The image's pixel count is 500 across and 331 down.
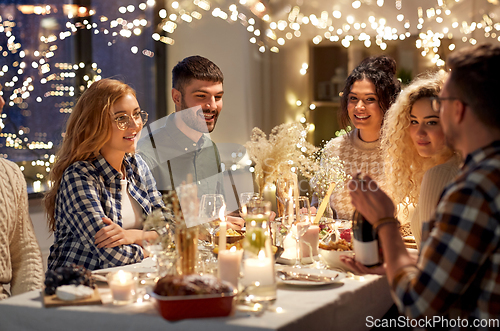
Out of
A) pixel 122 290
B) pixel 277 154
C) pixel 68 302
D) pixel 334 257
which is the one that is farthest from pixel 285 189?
pixel 68 302

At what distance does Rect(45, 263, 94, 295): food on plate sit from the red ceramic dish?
13.1 inches

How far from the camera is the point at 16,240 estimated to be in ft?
6.71

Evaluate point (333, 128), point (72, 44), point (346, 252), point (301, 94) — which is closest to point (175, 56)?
point (72, 44)

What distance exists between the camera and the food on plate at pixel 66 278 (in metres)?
1.47

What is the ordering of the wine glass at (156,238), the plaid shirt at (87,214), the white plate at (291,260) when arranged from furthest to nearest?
1. the plaid shirt at (87,214)
2. the white plate at (291,260)
3. the wine glass at (156,238)

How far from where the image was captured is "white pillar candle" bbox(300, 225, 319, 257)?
6.33ft

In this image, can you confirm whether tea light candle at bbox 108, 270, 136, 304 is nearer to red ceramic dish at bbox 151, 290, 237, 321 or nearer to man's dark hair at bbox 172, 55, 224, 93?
red ceramic dish at bbox 151, 290, 237, 321

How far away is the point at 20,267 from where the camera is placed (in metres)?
2.02

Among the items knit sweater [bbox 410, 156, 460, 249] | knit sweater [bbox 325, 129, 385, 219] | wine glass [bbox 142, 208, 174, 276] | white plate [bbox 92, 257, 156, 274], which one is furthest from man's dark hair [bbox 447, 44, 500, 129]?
knit sweater [bbox 325, 129, 385, 219]

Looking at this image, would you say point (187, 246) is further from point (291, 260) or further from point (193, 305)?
point (291, 260)

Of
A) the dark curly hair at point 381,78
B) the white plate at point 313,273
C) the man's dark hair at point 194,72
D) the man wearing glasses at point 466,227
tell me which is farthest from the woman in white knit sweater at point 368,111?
the man wearing glasses at point 466,227

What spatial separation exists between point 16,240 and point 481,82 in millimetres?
1852

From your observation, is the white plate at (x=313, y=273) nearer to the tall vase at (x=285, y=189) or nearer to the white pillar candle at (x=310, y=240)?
the white pillar candle at (x=310, y=240)

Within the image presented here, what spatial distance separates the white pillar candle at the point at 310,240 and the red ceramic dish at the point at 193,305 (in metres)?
0.70
